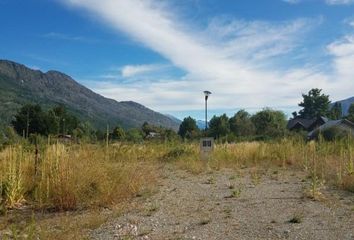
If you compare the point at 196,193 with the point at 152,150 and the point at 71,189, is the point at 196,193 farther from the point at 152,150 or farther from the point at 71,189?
the point at 152,150

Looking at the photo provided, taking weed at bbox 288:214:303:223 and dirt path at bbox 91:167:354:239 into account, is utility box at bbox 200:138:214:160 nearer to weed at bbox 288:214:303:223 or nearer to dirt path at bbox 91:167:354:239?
dirt path at bbox 91:167:354:239

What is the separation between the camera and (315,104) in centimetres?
9775

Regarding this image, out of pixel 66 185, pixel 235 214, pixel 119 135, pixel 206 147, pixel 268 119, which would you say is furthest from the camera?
pixel 268 119

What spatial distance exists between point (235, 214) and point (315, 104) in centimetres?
9436

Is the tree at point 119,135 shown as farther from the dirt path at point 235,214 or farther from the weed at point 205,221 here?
the weed at point 205,221

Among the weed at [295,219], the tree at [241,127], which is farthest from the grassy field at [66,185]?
the tree at [241,127]

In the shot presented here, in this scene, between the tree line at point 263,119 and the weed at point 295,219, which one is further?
the tree line at point 263,119

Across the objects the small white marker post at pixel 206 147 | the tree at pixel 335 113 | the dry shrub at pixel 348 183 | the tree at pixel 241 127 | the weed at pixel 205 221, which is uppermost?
the tree at pixel 335 113

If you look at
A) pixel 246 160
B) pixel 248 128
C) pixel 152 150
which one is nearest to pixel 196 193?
pixel 246 160

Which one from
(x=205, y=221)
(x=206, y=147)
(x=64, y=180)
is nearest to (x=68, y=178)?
(x=64, y=180)

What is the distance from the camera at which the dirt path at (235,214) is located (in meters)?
6.46

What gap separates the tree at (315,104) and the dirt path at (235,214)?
88.8m

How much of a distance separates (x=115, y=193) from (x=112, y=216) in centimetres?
141

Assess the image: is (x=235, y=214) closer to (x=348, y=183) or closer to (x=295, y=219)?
(x=295, y=219)
